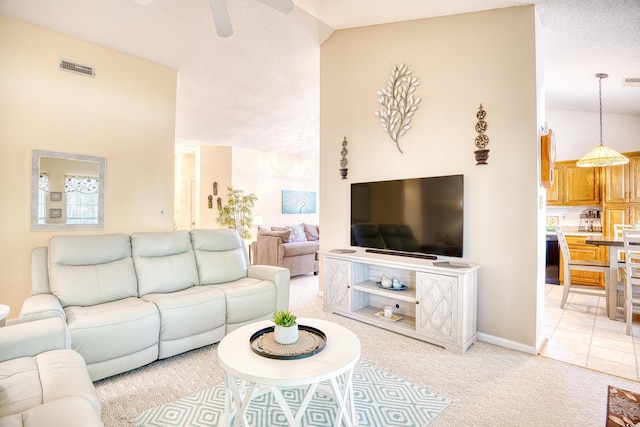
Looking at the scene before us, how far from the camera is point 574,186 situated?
5.35m

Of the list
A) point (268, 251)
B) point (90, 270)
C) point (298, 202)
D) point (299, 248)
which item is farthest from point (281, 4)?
point (298, 202)

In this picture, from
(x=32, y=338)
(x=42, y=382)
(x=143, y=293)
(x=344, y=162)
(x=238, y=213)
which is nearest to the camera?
(x=42, y=382)

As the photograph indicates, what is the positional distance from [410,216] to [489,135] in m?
1.05

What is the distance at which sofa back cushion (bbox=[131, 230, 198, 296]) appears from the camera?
9.36ft

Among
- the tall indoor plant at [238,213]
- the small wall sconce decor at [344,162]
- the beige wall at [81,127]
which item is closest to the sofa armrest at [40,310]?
the beige wall at [81,127]

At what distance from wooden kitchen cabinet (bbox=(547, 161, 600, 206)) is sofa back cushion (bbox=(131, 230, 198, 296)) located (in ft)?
19.3

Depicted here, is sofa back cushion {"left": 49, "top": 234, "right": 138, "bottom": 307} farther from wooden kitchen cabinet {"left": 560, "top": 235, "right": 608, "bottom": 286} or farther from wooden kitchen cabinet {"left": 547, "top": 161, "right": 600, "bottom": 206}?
wooden kitchen cabinet {"left": 547, "top": 161, "right": 600, "bottom": 206}

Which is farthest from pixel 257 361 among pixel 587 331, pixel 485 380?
pixel 587 331

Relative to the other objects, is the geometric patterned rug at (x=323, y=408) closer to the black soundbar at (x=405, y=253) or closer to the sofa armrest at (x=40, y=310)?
the sofa armrest at (x=40, y=310)

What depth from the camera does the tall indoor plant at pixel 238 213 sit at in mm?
7238

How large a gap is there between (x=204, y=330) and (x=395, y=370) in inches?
61.9

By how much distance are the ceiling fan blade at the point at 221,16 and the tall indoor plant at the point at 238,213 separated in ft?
16.7

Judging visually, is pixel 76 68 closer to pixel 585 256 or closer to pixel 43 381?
pixel 43 381

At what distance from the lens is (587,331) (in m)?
3.21
